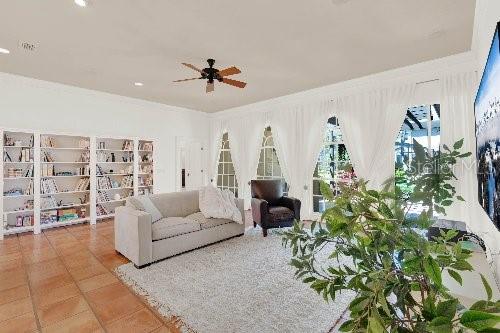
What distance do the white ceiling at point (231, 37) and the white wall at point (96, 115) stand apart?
0.36 metres

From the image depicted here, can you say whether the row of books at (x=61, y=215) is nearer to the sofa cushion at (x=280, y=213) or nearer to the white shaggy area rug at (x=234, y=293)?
the white shaggy area rug at (x=234, y=293)

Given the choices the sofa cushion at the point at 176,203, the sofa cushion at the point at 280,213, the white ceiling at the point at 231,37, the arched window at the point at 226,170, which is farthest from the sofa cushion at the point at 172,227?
the arched window at the point at 226,170

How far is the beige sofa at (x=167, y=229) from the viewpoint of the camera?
3.14 metres

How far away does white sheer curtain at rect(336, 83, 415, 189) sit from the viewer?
434 cm

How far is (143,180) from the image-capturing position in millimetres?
6328

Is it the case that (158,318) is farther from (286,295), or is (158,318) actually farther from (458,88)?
(458,88)

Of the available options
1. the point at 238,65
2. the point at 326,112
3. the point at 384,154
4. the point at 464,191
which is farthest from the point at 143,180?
the point at 464,191

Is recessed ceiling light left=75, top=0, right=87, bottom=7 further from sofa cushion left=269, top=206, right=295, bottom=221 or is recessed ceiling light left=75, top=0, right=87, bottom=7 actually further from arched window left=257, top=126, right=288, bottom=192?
arched window left=257, top=126, right=288, bottom=192

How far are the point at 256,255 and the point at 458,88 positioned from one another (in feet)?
12.6

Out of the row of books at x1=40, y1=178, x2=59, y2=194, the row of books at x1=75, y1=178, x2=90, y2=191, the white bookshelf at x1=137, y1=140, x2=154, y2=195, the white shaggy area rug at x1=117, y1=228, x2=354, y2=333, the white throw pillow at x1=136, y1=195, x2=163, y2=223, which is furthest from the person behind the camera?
the white bookshelf at x1=137, y1=140, x2=154, y2=195

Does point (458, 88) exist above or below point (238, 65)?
below

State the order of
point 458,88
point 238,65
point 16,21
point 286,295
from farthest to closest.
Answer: point 238,65 → point 458,88 → point 16,21 → point 286,295

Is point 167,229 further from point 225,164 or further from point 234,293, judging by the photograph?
point 225,164

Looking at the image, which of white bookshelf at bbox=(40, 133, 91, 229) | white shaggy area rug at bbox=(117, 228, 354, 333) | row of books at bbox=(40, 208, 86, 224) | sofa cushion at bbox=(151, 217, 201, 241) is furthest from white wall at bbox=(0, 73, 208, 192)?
white shaggy area rug at bbox=(117, 228, 354, 333)
